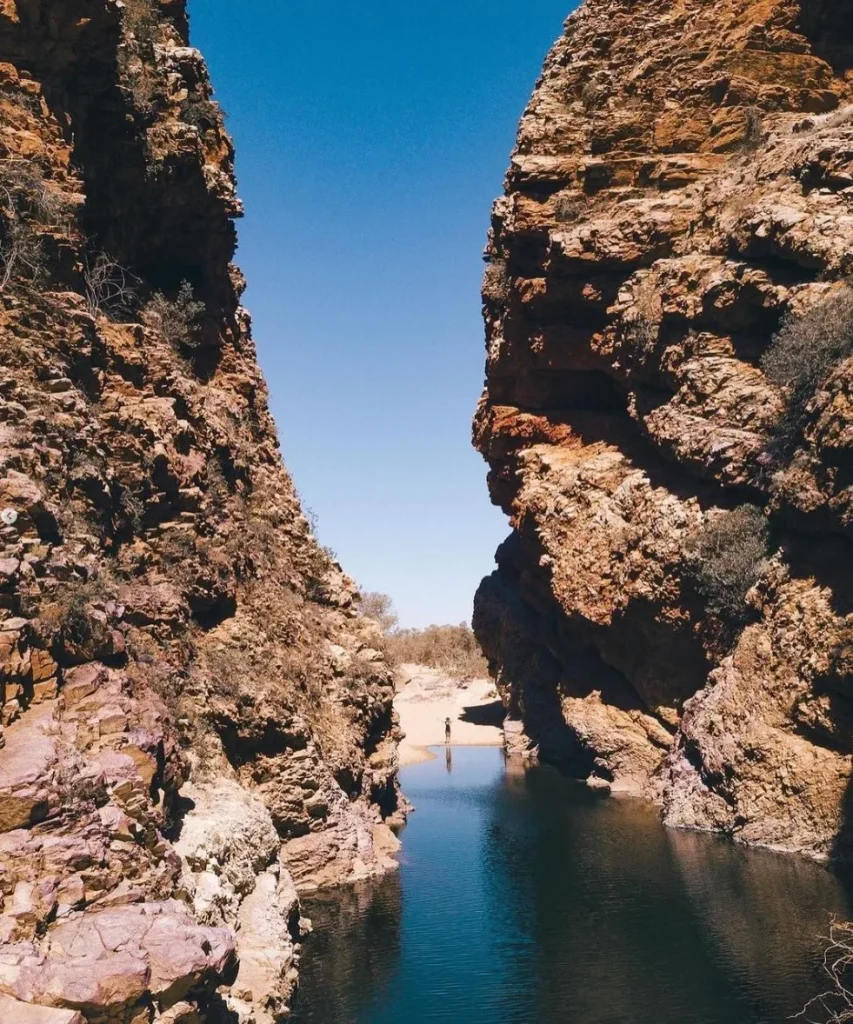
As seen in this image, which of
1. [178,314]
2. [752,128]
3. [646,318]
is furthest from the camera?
[752,128]

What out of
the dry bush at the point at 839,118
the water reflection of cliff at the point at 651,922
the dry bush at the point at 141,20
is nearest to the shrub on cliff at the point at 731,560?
the water reflection of cliff at the point at 651,922

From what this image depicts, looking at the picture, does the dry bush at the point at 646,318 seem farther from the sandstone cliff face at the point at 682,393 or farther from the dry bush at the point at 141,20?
the dry bush at the point at 141,20

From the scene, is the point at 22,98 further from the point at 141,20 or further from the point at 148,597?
the point at 148,597

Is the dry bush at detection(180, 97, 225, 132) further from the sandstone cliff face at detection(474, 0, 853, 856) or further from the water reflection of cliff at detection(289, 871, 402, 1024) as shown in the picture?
the water reflection of cliff at detection(289, 871, 402, 1024)

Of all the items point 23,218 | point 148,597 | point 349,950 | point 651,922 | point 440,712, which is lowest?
point 440,712

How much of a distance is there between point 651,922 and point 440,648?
72.1 metres

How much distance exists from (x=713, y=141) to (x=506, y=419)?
15493mm

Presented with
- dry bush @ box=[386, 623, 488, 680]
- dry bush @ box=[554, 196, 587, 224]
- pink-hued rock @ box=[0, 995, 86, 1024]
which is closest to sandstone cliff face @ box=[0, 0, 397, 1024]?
pink-hued rock @ box=[0, 995, 86, 1024]

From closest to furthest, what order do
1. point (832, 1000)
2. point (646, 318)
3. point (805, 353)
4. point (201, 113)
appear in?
point (832, 1000)
point (805, 353)
point (201, 113)
point (646, 318)

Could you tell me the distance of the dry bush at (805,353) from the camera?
85.8 feet

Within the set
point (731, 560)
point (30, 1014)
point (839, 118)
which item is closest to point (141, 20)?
point (839, 118)

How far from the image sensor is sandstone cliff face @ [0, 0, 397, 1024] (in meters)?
11.9

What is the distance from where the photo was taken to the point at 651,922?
1939cm

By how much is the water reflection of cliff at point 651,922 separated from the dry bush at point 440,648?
55455 millimetres
